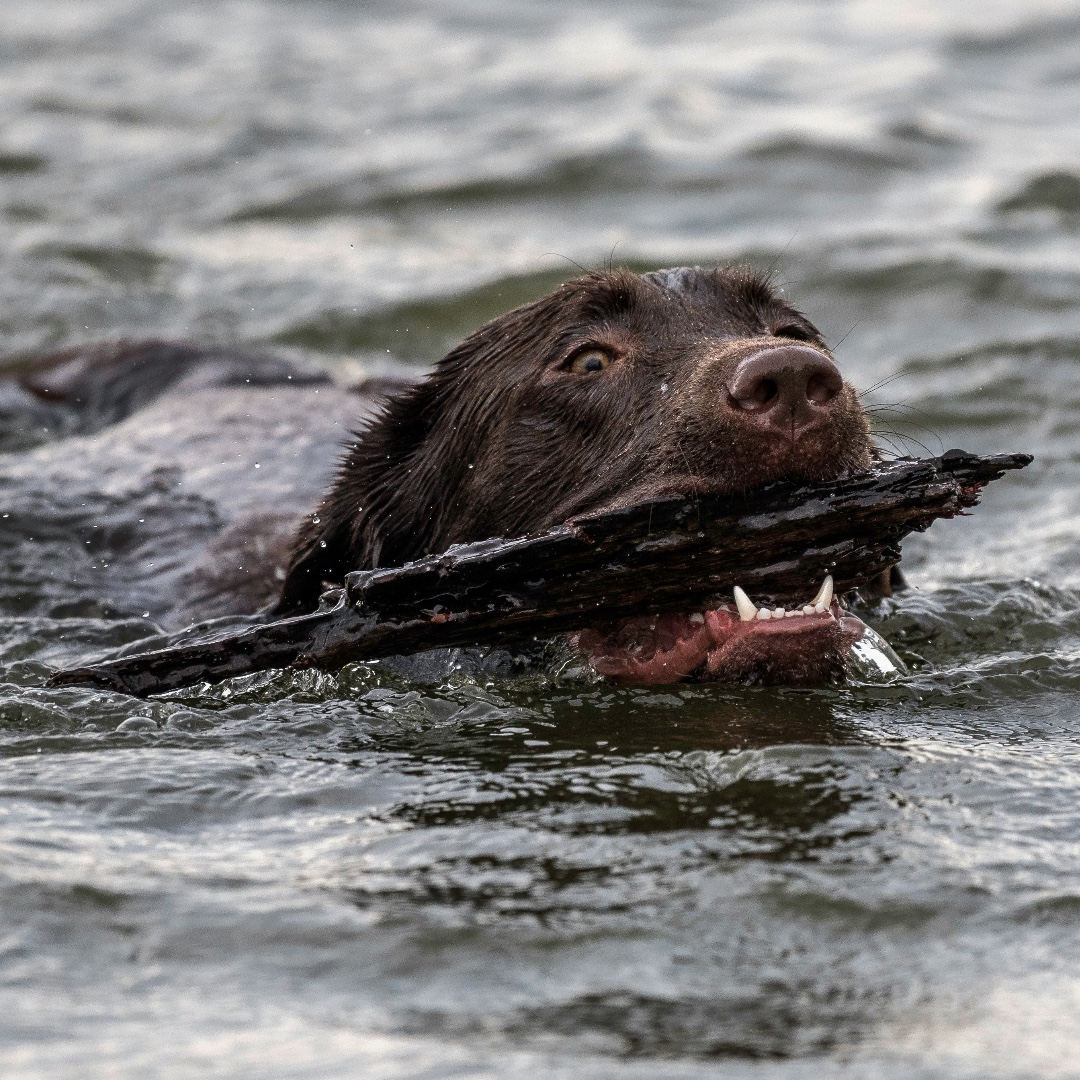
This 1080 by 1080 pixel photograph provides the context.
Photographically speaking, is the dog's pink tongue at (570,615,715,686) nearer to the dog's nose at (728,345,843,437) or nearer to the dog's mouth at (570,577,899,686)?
the dog's mouth at (570,577,899,686)

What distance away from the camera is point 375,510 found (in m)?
6.00

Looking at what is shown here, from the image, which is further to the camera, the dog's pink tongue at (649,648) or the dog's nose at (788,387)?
the dog's pink tongue at (649,648)

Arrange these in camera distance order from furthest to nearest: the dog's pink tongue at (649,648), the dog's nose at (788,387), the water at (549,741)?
1. the dog's pink tongue at (649,648)
2. the dog's nose at (788,387)
3. the water at (549,741)

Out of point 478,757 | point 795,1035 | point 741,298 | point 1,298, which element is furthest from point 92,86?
point 795,1035

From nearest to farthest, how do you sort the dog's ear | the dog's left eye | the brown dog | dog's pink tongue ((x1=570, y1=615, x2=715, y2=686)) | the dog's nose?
the dog's nose → the brown dog → dog's pink tongue ((x1=570, y1=615, x2=715, y2=686)) → the dog's left eye → the dog's ear

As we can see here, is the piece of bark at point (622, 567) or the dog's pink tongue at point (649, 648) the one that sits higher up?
the piece of bark at point (622, 567)

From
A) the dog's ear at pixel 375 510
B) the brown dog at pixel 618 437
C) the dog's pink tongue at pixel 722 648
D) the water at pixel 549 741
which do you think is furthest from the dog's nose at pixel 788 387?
the dog's ear at pixel 375 510

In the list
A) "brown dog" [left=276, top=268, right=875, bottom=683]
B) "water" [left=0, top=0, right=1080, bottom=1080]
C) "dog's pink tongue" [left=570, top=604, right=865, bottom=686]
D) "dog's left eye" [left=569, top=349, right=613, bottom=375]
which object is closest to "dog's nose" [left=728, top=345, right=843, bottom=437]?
"brown dog" [left=276, top=268, right=875, bottom=683]

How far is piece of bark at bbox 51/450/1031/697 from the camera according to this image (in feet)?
15.5

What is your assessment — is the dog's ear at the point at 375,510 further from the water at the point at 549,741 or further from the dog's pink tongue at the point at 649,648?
the dog's pink tongue at the point at 649,648

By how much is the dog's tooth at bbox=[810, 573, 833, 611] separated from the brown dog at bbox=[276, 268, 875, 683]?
0.02m

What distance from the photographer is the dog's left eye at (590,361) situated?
5570 millimetres

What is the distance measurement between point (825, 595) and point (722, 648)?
301mm

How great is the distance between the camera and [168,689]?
4.99 m
